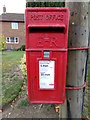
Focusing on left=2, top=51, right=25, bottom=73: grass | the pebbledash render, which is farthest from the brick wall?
left=2, top=51, right=25, bottom=73: grass

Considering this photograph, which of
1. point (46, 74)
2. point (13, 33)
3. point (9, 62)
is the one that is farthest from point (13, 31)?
point (46, 74)

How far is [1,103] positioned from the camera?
9.51 ft

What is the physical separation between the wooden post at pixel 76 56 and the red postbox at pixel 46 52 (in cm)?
12

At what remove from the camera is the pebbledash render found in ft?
61.1

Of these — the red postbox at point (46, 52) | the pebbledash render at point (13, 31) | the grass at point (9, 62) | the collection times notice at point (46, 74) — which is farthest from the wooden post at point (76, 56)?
the pebbledash render at point (13, 31)

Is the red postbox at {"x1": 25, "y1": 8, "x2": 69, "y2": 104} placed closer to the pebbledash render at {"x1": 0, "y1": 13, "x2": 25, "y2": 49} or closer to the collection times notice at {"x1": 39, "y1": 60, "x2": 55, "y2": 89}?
the collection times notice at {"x1": 39, "y1": 60, "x2": 55, "y2": 89}

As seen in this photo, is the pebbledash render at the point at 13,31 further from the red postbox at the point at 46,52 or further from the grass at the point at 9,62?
the red postbox at the point at 46,52

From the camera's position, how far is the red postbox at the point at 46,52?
1393 mm

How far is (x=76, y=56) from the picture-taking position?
5.06 feet

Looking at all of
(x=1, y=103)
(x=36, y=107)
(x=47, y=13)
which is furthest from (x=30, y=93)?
(x=1, y=103)

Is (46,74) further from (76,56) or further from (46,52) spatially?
(76,56)

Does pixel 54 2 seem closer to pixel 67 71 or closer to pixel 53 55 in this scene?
pixel 53 55

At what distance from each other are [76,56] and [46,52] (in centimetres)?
45

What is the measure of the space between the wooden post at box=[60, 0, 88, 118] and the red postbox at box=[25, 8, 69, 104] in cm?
12
